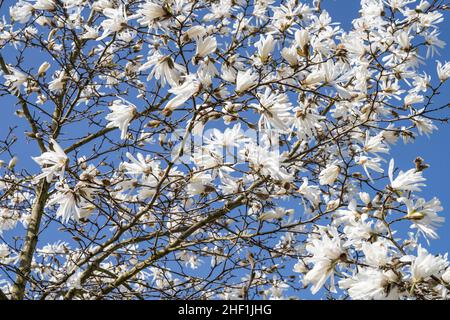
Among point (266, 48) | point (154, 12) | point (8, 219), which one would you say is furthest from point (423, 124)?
point (8, 219)

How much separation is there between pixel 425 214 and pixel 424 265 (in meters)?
0.53

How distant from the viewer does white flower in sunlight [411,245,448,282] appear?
63.7 inches

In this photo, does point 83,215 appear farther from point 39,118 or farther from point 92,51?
point 92,51

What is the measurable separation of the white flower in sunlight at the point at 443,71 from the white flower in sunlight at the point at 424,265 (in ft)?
6.68

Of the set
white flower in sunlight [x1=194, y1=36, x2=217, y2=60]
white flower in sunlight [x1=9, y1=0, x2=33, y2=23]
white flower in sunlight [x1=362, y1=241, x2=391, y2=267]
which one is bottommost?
white flower in sunlight [x1=362, y1=241, x2=391, y2=267]

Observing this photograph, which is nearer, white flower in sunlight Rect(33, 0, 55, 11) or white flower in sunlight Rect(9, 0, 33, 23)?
white flower in sunlight Rect(33, 0, 55, 11)

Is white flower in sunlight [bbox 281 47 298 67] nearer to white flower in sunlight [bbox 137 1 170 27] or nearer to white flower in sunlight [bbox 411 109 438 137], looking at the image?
white flower in sunlight [bbox 137 1 170 27]

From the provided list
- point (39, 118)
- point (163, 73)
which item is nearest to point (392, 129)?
point (163, 73)

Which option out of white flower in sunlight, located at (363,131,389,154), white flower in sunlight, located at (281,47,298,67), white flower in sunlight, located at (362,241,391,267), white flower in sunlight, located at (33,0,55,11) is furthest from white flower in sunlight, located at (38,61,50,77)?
white flower in sunlight, located at (362,241,391,267)

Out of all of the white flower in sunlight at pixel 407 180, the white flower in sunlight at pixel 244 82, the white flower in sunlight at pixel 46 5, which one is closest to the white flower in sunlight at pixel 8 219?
the white flower in sunlight at pixel 46 5

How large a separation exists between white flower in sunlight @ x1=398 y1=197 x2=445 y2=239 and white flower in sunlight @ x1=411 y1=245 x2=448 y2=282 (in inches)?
19.0

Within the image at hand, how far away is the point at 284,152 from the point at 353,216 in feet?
4.28

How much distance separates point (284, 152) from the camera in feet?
11.8
